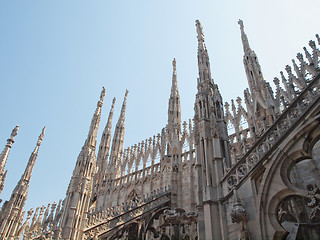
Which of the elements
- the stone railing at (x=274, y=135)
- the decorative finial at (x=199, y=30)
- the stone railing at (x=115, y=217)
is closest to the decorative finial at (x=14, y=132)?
the stone railing at (x=115, y=217)

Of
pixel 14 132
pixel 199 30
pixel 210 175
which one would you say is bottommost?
pixel 210 175

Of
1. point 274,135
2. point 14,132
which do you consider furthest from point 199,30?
point 14,132

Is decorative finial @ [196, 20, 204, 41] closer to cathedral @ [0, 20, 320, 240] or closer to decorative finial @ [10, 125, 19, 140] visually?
cathedral @ [0, 20, 320, 240]

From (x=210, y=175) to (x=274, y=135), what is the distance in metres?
2.26

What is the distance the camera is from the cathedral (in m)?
7.04

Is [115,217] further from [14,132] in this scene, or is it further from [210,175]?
[14,132]

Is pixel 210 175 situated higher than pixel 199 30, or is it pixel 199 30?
pixel 199 30

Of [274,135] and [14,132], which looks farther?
[14,132]

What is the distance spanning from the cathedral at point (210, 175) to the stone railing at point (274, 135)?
0.03 metres

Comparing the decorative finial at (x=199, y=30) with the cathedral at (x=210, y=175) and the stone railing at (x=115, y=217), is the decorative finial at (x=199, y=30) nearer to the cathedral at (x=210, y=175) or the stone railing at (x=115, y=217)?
the cathedral at (x=210, y=175)

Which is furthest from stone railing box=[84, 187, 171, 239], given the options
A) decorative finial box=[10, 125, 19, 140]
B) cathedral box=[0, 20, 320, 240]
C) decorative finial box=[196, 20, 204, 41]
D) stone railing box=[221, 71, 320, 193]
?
decorative finial box=[10, 125, 19, 140]

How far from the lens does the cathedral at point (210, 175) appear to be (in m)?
7.04

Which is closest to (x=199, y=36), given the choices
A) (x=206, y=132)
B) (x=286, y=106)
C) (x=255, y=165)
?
(x=206, y=132)

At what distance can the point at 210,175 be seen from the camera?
27.9ft
